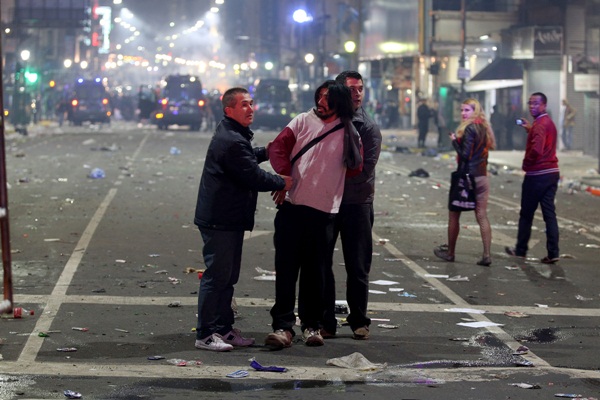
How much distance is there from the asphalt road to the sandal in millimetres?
94

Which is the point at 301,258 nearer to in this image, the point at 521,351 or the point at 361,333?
the point at 361,333

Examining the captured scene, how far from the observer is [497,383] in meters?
7.03

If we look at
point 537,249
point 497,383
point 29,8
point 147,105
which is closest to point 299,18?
point 147,105

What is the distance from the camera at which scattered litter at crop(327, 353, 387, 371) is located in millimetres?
7402

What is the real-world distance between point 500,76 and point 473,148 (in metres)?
32.5

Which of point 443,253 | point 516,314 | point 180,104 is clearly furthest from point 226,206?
point 180,104

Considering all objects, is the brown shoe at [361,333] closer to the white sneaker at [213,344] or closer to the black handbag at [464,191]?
the white sneaker at [213,344]

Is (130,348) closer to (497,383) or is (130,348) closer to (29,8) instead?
(497,383)

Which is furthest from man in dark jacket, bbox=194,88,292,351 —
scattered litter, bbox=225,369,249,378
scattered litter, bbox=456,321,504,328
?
scattered litter, bbox=456,321,504,328

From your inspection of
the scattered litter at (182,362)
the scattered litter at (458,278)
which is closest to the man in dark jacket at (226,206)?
the scattered litter at (182,362)

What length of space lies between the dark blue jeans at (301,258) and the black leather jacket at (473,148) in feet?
14.6

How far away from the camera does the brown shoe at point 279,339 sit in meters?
7.93

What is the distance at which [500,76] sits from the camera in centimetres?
4419

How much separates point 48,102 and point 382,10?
23.9 m
